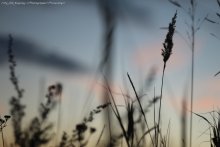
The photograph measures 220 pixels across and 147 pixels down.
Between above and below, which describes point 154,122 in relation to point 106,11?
below

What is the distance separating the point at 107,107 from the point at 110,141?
20 centimetres

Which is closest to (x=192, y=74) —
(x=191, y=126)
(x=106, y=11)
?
(x=191, y=126)

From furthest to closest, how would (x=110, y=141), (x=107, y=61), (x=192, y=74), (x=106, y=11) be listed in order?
(x=192, y=74)
(x=110, y=141)
(x=107, y=61)
(x=106, y=11)

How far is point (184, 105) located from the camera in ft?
8.36

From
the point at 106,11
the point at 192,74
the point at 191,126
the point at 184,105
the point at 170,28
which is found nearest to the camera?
the point at 106,11

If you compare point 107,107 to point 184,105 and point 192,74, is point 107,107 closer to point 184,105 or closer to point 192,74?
point 184,105

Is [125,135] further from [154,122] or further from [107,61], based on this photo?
[107,61]

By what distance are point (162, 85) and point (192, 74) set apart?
0.81m

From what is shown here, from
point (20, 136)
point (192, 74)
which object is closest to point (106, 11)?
point (20, 136)

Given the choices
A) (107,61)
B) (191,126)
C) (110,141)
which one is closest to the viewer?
(107,61)

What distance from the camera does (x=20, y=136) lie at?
76.0 inches

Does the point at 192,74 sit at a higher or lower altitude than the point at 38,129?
higher

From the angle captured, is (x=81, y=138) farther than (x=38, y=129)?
Yes

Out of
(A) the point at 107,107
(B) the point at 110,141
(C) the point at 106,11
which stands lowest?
(B) the point at 110,141
